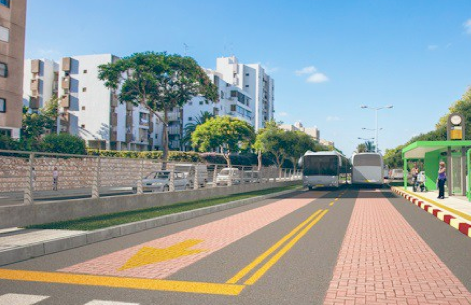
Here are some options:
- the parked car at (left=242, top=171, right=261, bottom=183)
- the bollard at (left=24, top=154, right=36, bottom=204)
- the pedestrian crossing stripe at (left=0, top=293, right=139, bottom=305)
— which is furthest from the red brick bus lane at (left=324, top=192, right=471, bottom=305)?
the parked car at (left=242, top=171, right=261, bottom=183)

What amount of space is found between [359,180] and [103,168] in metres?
31.1

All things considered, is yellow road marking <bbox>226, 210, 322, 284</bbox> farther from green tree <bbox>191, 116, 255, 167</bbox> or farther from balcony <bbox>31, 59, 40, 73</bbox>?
balcony <bbox>31, 59, 40, 73</bbox>

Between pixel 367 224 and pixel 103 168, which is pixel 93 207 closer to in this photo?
pixel 103 168

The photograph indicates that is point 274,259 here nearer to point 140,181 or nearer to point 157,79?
point 140,181

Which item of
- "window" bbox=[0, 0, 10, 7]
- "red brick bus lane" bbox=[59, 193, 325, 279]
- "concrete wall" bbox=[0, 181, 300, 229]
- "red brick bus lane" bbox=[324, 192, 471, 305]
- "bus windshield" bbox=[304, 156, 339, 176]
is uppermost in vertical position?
"window" bbox=[0, 0, 10, 7]

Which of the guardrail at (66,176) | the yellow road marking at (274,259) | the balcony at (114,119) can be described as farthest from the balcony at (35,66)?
the yellow road marking at (274,259)

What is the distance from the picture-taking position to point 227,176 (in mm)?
26000

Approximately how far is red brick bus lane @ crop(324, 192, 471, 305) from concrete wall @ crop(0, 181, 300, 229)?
6.91 meters

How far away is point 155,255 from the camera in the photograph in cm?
736

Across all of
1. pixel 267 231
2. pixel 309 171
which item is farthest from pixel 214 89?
pixel 267 231

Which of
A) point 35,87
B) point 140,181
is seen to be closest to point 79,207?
point 140,181

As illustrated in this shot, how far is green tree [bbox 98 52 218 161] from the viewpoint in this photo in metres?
39.6

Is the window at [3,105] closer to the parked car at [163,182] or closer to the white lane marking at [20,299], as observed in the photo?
the parked car at [163,182]

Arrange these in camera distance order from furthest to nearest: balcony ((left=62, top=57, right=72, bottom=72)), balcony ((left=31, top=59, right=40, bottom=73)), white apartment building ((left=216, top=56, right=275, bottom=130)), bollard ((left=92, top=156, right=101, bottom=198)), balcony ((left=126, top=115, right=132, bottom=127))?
white apartment building ((left=216, top=56, right=275, bottom=130))
balcony ((left=31, top=59, right=40, bottom=73))
balcony ((left=126, top=115, right=132, bottom=127))
balcony ((left=62, top=57, right=72, bottom=72))
bollard ((left=92, top=156, right=101, bottom=198))
